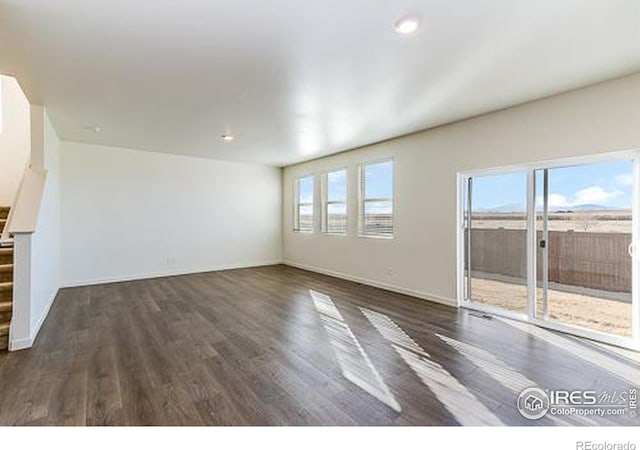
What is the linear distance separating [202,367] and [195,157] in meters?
5.24

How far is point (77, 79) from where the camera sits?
299 cm

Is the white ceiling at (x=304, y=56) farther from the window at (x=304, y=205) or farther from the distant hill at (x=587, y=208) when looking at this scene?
the window at (x=304, y=205)

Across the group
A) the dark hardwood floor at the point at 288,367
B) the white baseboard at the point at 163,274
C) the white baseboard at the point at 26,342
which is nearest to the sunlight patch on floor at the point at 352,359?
the dark hardwood floor at the point at 288,367

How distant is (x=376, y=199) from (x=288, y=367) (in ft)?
12.1

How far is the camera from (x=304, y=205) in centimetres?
754

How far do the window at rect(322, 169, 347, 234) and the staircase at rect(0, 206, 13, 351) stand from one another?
4903 millimetres

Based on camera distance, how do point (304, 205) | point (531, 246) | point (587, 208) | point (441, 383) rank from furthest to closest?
point (304, 205)
point (531, 246)
point (587, 208)
point (441, 383)

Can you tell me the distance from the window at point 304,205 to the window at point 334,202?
494 mm

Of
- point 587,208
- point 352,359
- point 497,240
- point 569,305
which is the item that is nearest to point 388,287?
point 497,240

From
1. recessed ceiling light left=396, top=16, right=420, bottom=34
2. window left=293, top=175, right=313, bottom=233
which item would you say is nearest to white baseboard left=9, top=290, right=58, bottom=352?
recessed ceiling light left=396, top=16, right=420, bottom=34

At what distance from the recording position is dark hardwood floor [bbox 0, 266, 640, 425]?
6.42ft

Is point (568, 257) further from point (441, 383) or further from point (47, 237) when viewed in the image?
point (47, 237)

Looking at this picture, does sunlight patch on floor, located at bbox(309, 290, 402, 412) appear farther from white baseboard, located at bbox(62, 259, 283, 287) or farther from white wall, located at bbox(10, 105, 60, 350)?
white baseboard, located at bbox(62, 259, 283, 287)

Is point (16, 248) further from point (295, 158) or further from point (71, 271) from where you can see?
point (295, 158)
